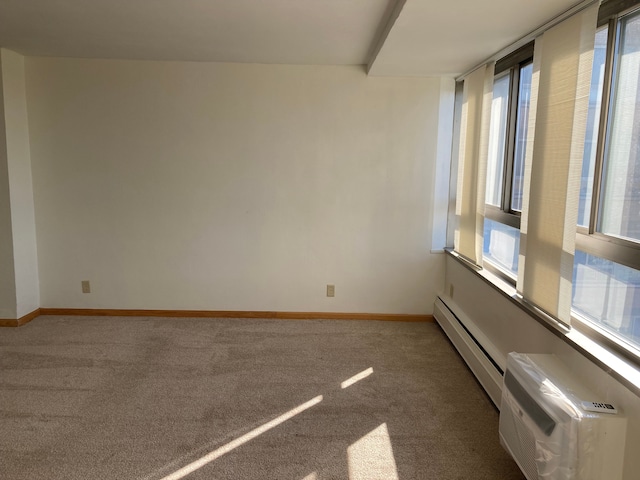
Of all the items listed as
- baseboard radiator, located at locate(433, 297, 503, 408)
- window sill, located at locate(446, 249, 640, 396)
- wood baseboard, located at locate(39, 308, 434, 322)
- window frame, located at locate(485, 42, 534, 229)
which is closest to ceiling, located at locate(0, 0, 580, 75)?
window frame, located at locate(485, 42, 534, 229)

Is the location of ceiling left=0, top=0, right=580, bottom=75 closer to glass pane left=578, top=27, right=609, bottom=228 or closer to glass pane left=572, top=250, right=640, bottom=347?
glass pane left=578, top=27, right=609, bottom=228

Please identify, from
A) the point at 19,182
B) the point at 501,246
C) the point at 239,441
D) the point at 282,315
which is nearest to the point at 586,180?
the point at 501,246

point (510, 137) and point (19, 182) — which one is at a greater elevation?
point (510, 137)

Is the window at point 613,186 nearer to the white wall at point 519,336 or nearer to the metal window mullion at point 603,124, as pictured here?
the metal window mullion at point 603,124

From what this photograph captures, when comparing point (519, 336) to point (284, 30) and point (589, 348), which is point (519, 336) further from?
point (284, 30)

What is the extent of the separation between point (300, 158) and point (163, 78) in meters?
1.37

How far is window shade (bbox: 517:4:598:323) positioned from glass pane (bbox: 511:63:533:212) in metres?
0.45

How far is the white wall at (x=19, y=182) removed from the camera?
149 inches

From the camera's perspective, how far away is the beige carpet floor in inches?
87.1

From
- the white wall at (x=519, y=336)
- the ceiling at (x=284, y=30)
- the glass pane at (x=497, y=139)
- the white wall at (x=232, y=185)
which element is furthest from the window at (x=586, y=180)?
the white wall at (x=232, y=185)

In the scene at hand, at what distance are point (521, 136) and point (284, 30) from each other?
1.73 m

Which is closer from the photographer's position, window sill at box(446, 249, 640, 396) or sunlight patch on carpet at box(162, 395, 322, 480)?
window sill at box(446, 249, 640, 396)

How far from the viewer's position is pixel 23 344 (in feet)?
11.8

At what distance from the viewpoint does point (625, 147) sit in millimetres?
1996
